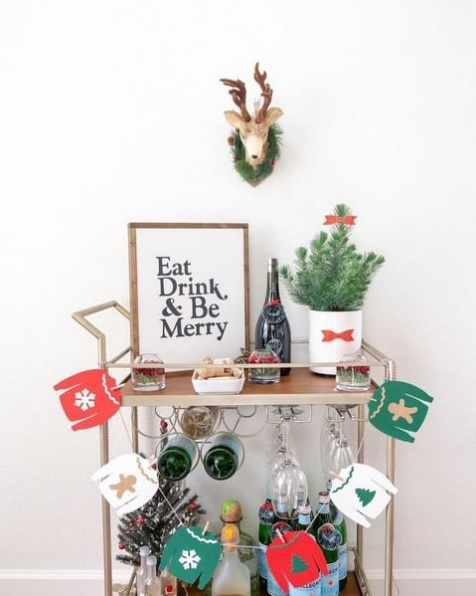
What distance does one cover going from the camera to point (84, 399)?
92cm

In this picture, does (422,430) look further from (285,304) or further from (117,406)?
(117,406)

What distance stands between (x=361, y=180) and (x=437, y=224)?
229 millimetres

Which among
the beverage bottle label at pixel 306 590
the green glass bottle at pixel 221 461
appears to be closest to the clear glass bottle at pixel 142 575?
the green glass bottle at pixel 221 461

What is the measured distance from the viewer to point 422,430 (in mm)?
1308

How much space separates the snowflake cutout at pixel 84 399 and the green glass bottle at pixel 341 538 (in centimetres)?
66

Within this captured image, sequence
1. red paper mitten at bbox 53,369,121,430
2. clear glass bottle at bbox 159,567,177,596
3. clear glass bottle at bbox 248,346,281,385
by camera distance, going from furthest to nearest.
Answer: clear glass bottle at bbox 159,567,177,596
clear glass bottle at bbox 248,346,281,385
red paper mitten at bbox 53,369,121,430

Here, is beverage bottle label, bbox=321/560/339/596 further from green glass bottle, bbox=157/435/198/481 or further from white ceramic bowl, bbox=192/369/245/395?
white ceramic bowl, bbox=192/369/245/395

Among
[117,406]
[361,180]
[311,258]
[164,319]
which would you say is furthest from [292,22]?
[117,406]

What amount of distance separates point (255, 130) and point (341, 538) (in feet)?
3.31

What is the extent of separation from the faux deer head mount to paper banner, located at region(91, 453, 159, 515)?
2.38 ft

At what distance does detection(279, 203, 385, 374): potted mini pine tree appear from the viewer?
106 cm

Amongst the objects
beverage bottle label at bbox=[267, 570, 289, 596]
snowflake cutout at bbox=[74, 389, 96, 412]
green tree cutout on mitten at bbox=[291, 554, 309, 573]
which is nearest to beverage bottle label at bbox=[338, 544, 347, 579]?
beverage bottle label at bbox=[267, 570, 289, 596]

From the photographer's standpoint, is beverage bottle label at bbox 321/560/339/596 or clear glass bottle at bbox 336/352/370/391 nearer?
clear glass bottle at bbox 336/352/370/391

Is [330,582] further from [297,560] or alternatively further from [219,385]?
[219,385]
